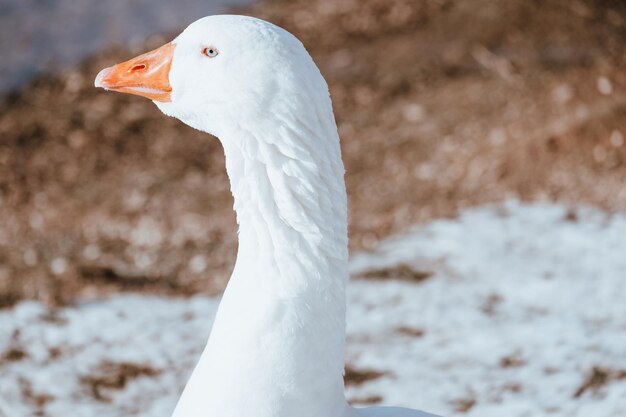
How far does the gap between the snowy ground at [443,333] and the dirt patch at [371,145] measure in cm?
42

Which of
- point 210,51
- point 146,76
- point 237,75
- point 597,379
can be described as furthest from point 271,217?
point 597,379

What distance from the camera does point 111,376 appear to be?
6.26 meters

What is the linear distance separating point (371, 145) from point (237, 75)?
6268 mm

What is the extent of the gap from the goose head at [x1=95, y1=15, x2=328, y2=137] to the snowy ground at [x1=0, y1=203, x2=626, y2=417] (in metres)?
2.75

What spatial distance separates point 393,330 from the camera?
6.47m

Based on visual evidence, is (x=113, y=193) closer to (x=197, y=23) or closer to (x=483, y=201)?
(x=483, y=201)

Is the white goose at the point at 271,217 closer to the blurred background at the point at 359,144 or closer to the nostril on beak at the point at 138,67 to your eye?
the nostril on beak at the point at 138,67

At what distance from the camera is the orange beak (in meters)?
3.50

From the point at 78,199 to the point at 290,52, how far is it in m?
6.21

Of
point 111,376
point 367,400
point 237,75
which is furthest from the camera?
point 111,376

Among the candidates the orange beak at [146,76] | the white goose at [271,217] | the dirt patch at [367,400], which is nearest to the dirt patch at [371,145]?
the dirt patch at [367,400]

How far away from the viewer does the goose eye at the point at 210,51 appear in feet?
10.8

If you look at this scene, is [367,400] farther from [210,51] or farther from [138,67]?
[210,51]

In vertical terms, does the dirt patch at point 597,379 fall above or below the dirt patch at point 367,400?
above
